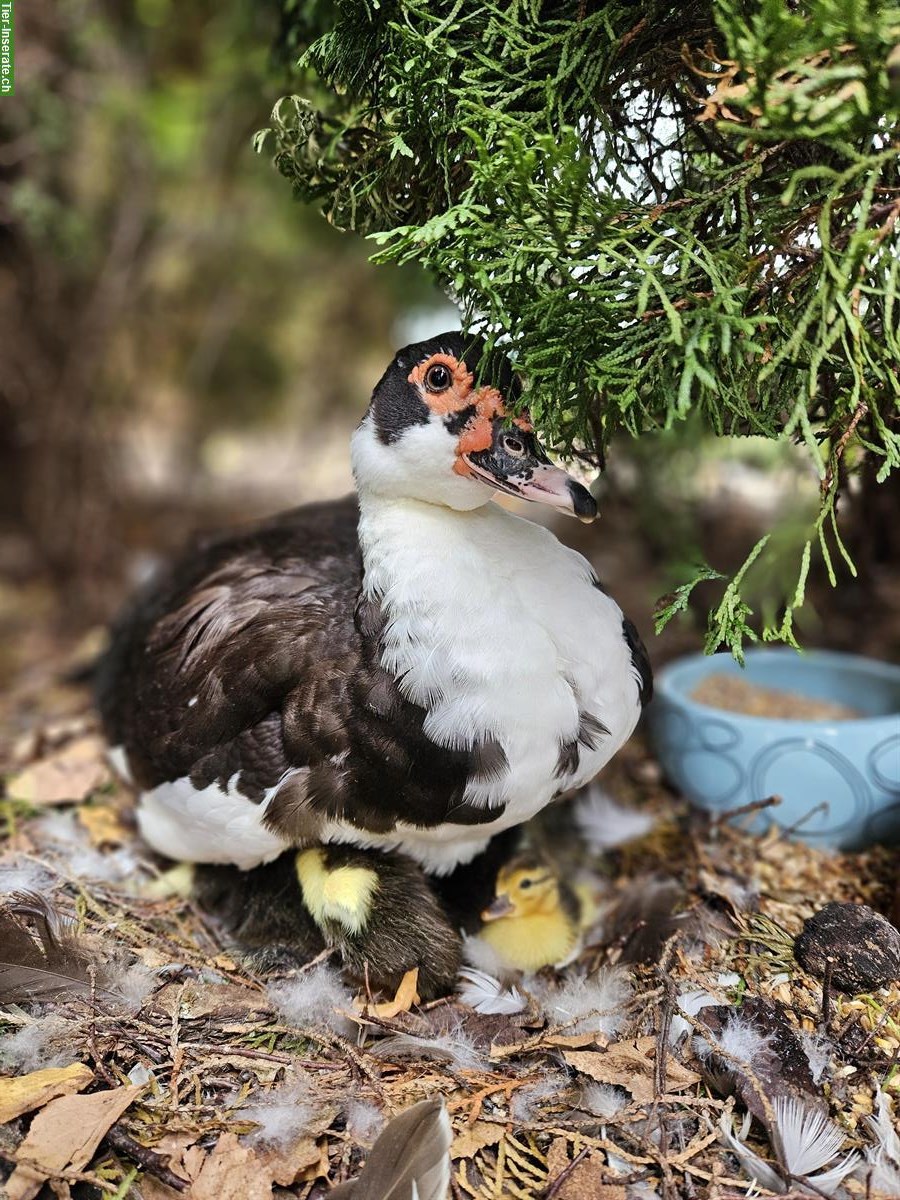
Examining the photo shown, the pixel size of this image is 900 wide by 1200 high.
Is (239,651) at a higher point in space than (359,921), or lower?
higher

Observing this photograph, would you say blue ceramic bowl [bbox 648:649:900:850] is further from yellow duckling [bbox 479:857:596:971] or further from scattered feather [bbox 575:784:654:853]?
yellow duckling [bbox 479:857:596:971]

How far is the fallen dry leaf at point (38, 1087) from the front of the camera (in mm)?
1085

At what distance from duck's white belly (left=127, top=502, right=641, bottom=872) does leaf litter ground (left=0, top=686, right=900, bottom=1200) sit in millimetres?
247

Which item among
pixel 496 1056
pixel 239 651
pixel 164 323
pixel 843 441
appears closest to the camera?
pixel 843 441

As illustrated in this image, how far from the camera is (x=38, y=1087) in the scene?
1114 mm

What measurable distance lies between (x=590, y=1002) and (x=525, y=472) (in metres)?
0.73

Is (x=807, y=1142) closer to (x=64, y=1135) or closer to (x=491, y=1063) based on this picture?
(x=491, y=1063)

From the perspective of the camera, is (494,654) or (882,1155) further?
(494,654)

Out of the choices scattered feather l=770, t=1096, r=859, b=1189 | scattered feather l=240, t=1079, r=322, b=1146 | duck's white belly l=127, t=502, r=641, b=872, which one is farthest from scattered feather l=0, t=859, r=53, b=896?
scattered feather l=770, t=1096, r=859, b=1189

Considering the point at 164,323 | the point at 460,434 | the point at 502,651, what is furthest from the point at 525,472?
the point at 164,323

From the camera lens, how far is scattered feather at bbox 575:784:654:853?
1786 mm

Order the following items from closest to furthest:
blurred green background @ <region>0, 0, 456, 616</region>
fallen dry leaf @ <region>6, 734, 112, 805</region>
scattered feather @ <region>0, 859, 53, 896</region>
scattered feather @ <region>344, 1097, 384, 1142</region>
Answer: scattered feather @ <region>344, 1097, 384, 1142</region> < scattered feather @ <region>0, 859, 53, 896</region> < fallen dry leaf @ <region>6, 734, 112, 805</region> < blurred green background @ <region>0, 0, 456, 616</region>

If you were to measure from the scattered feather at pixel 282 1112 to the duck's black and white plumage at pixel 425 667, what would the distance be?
1.03ft

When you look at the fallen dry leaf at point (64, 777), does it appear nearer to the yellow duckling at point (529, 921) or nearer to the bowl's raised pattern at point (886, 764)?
the yellow duckling at point (529, 921)
